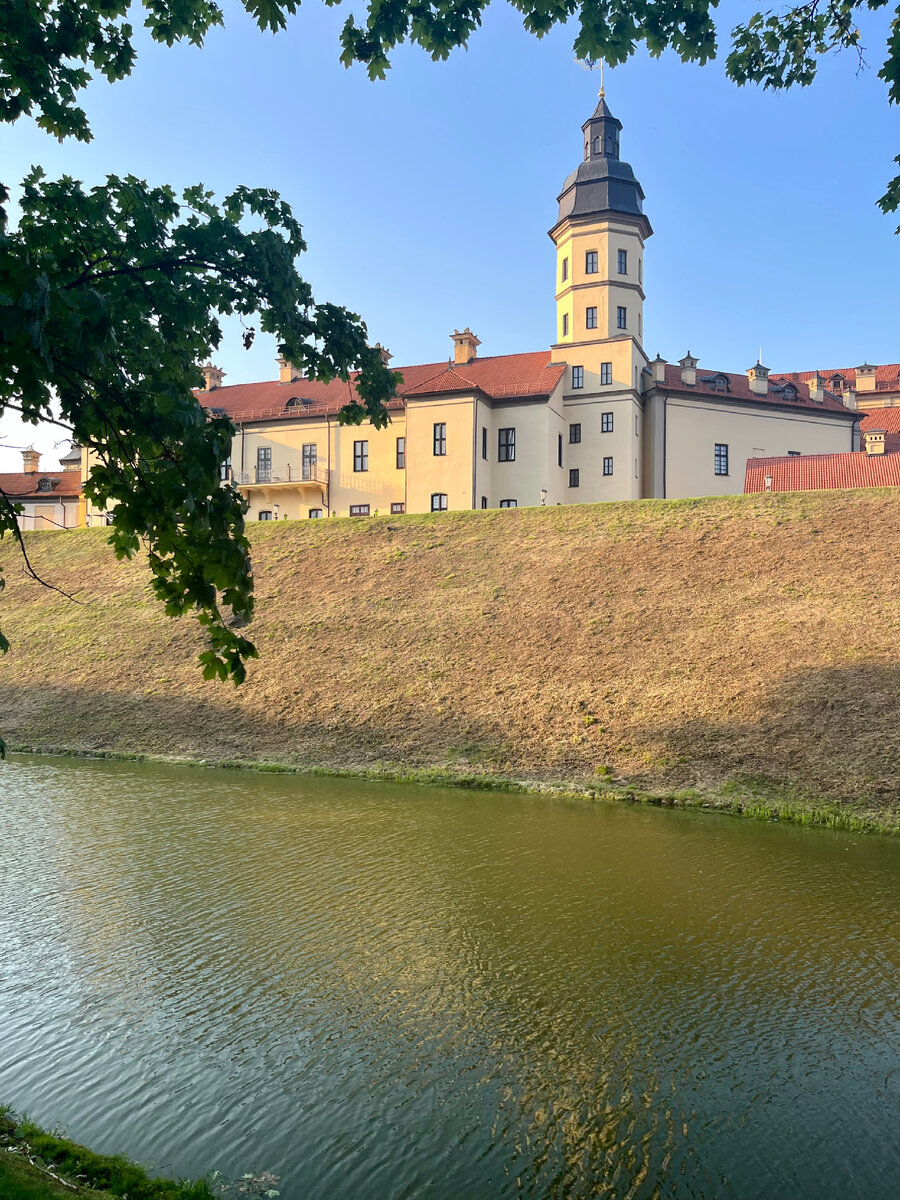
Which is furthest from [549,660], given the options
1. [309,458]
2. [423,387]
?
[309,458]

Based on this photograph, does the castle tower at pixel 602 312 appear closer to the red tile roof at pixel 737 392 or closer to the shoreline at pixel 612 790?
the red tile roof at pixel 737 392

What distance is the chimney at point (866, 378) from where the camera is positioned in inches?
2744

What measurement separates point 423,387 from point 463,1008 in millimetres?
42009

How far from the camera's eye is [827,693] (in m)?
17.3

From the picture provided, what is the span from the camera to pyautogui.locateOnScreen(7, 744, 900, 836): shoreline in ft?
45.6

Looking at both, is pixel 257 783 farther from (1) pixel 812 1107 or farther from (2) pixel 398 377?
(1) pixel 812 1107

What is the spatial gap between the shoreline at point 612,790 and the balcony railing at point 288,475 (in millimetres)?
31348

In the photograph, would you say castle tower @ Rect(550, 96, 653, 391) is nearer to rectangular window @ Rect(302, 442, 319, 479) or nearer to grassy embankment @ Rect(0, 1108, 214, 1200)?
rectangular window @ Rect(302, 442, 319, 479)

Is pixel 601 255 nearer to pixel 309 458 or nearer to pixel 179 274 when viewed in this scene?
pixel 309 458

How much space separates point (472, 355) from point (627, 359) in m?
9.52

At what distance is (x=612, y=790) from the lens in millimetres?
15750

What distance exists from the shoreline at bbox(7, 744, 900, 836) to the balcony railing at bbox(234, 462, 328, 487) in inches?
1234

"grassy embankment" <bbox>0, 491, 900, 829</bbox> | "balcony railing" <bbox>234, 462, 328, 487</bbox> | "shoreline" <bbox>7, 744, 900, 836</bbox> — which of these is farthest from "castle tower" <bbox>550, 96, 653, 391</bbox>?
"shoreline" <bbox>7, 744, 900, 836</bbox>

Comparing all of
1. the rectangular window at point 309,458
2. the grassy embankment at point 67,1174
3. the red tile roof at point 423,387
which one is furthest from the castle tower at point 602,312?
the grassy embankment at point 67,1174
